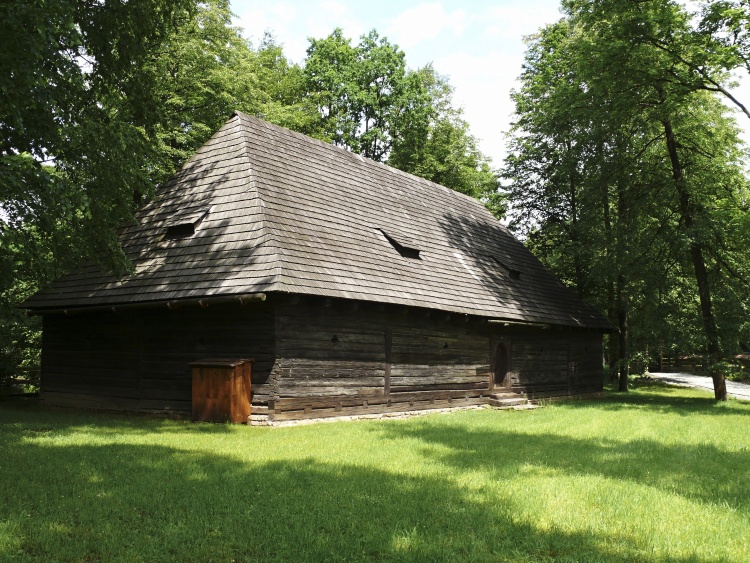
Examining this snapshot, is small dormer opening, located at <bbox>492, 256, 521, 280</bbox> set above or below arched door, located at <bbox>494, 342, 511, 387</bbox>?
above

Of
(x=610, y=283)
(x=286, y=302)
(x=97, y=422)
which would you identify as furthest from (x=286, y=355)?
(x=610, y=283)

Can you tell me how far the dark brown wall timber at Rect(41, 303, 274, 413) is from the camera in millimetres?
13531

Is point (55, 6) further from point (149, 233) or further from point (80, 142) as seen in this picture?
point (149, 233)

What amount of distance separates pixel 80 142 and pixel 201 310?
4.45 metres

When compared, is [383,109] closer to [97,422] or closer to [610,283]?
[610,283]

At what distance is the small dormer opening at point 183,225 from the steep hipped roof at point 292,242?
0.11 ft

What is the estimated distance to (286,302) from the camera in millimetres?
13266

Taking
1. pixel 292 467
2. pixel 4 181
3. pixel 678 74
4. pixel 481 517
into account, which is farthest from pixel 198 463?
pixel 678 74

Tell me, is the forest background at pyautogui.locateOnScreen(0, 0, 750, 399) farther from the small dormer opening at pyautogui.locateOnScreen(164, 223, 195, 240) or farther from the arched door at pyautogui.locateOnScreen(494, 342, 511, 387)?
the arched door at pyautogui.locateOnScreen(494, 342, 511, 387)

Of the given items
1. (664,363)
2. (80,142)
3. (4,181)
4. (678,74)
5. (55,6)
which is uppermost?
(678,74)

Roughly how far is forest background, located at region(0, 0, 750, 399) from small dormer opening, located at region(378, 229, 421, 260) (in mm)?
6684

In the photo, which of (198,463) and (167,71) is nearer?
(198,463)

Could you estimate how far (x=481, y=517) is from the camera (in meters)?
5.64

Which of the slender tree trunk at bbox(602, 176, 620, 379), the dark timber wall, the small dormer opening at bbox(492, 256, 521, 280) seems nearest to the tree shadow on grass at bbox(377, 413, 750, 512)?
the dark timber wall
